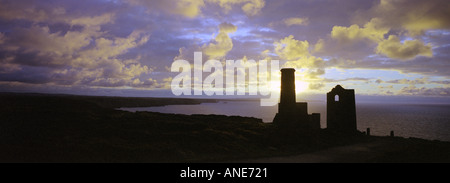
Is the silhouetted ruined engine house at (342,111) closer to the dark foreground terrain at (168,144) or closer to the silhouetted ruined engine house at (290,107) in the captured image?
the dark foreground terrain at (168,144)

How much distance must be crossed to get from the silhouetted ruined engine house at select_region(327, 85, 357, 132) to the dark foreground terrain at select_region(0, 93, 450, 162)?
7.52 feet

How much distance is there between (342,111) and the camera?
87.9ft

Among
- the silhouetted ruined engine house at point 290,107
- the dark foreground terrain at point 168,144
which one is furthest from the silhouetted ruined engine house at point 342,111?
the silhouetted ruined engine house at point 290,107

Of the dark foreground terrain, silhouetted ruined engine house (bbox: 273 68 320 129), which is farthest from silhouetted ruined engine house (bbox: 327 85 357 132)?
silhouetted ruined engine house (bbox: 273 68 320 129)

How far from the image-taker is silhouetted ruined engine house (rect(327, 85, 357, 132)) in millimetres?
26422

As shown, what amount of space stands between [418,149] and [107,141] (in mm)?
20953

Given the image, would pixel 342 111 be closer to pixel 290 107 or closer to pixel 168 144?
pixel 290 107

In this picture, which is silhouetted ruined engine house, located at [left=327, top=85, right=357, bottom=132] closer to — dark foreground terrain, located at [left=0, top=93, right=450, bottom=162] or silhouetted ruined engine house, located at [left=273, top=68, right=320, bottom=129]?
dark foreground terrain, located at [left=0, top=93, right=450, bottom=162]

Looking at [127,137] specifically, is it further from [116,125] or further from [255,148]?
[255,148]

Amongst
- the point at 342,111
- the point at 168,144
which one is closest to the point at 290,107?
the point at 342,111
